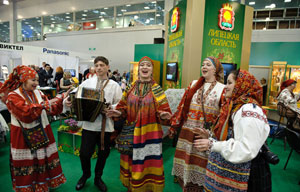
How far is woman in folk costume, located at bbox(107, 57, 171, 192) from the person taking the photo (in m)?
2.08

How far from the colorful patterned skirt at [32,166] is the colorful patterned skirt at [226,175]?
1.87 m

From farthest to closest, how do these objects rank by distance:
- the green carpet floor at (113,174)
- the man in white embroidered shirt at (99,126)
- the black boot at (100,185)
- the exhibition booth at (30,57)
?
the exhibition booth at (30,57)
the green carpet floor at (113,174)
the black boot at (100,185)
the man in white embroidered shirt at (99,126)

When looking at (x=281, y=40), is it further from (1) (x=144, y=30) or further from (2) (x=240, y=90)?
(2) (x=240, y=90)

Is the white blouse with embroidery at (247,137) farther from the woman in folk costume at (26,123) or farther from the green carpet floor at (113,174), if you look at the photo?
the woman in folk costume at (26,123)

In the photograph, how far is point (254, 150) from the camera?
1135 mm

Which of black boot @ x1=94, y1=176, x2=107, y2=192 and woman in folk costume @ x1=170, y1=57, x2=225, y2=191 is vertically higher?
woman in folk costume @ x1=170, y1=57, x2=225, y2=191

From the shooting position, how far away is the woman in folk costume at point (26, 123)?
2014mm

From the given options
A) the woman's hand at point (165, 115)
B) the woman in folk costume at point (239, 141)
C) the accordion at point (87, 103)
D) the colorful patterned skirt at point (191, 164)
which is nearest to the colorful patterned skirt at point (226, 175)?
the woman in folk costume at point (239, 141)

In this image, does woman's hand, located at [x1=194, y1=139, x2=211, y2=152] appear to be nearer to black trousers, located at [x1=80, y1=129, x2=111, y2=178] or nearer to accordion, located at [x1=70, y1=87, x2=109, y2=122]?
accordion, located at [x1=70, y1=87, x2=109, y2=122]

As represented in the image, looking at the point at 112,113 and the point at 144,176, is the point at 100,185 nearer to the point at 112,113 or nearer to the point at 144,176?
the point at 144,176

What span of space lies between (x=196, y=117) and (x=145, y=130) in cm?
61

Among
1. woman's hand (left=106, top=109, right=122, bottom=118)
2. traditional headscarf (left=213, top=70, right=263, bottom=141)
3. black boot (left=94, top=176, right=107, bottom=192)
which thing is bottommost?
black boot (left=94, top=176, right=107, bottom=192)

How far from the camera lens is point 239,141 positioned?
46.5 inches

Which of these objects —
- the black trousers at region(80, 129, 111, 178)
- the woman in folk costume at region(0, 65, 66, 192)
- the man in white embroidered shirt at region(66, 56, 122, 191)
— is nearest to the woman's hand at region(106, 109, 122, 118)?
the man in white embroidered shirt at region(66, 56, 122, 191)
